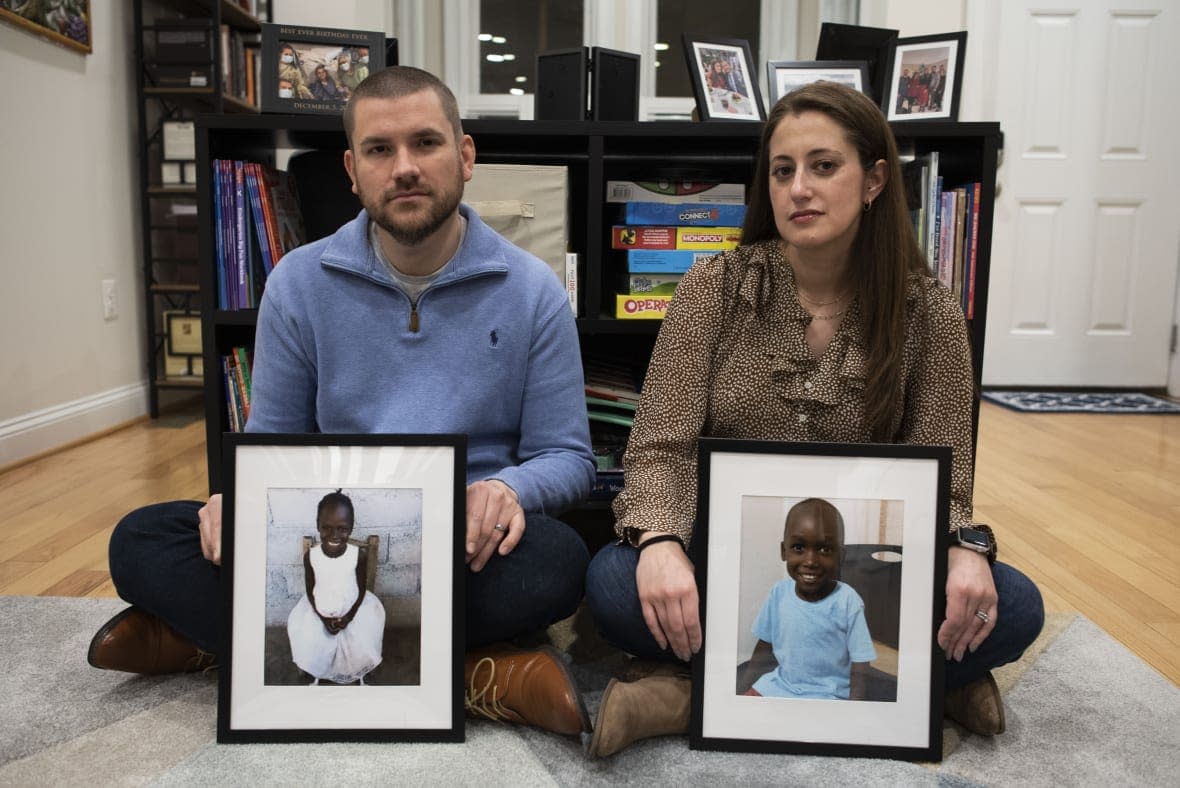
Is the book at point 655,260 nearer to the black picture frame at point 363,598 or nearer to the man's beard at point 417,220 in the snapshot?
the man's beard at point 417,220

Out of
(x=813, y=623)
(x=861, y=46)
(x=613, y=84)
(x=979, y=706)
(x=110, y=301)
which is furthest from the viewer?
(x=110, y=301)

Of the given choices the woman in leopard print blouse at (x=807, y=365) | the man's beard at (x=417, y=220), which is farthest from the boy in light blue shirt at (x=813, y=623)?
the man's beard at (x=417, y=220)

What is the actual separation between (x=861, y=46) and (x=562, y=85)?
0.68 meters

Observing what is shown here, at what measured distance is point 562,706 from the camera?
112cm

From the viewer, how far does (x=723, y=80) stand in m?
1.80

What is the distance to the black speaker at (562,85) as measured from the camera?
1745mm

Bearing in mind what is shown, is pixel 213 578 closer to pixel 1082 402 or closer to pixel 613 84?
pixel 613 84

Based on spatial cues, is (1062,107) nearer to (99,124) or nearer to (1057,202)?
(1057,202)

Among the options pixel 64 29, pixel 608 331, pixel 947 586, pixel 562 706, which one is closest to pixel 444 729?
A: pixel 562 706

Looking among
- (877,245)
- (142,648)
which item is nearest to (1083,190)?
(877,245)

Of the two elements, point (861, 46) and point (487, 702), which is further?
point (861, 46)

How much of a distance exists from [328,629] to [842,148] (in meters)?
0.84

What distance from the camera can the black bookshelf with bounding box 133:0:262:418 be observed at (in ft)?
10.5

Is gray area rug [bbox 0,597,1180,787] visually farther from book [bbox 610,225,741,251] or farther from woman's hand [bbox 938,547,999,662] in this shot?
book [bbox 610,225,741,251]
